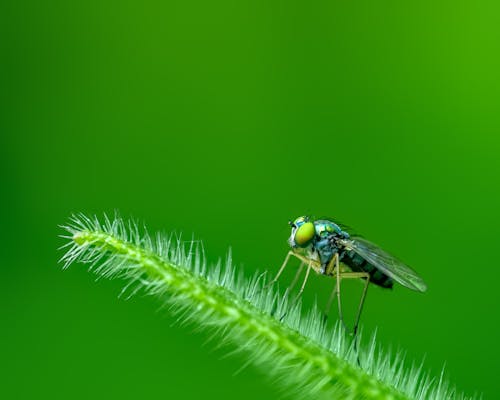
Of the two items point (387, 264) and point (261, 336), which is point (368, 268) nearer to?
point (387, 264)

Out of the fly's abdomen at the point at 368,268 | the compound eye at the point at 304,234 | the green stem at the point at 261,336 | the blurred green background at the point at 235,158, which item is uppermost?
the blurred green background at the point at 235,158

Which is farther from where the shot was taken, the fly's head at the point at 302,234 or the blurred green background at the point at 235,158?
the blurred green background at the point at 235,158

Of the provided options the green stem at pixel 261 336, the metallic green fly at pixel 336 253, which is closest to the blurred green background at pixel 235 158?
the metallic green fly at pixel 336 253

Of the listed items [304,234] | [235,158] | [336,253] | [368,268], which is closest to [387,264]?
[368,268]

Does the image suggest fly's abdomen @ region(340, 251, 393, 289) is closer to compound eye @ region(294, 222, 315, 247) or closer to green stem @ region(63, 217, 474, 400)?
compound eye @ region(294, 222, 315, 247)

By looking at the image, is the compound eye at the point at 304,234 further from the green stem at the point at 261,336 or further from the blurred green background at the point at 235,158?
the green stem at the point at 261,336

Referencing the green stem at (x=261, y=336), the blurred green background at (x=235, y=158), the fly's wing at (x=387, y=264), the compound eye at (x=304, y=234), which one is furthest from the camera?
the blurred green background at (x=235, y=158)

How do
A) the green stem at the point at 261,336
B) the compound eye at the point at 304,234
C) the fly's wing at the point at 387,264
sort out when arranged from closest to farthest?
the green stem at the point at 261,336 → the fly's wing at the point at 387,264 → the compound eye at the point at 304,234
